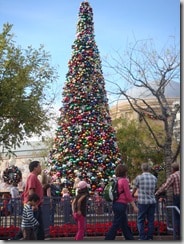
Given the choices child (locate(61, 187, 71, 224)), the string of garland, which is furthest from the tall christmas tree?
child (locate(61, 187, 71, 224))

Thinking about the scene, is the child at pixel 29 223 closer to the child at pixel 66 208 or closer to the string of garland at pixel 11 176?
the child at pixel 66 208

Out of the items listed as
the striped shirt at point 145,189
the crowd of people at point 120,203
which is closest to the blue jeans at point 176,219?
the crowd of people at point 120,203

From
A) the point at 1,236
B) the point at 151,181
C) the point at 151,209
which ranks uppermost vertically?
the point at 151,181

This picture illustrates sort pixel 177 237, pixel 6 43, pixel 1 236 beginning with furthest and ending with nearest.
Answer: pixel 6 43, pixel 1 236, pixel 177 237

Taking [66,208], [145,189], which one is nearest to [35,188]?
[145,189]

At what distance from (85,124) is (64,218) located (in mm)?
7531

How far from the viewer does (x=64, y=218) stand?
36.8 ft

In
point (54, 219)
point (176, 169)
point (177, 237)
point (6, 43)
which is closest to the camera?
point (177, 237)

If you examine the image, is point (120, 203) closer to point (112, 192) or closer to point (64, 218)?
point (112, 192)

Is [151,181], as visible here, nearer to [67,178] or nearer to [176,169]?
[176,169]

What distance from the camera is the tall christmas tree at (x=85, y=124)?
1788 cm

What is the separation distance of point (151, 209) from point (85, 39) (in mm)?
12074

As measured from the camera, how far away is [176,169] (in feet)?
29.9

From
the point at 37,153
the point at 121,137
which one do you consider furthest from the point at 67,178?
the point at 37,153
